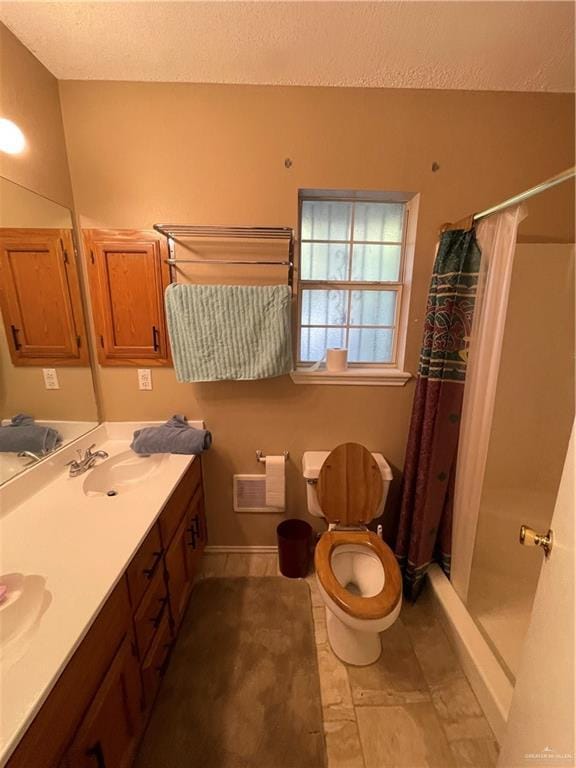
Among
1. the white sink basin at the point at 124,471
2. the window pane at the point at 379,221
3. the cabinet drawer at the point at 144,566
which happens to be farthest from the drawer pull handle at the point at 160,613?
the window pane at the point at 379,221

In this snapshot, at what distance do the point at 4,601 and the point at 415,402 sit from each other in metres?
1.66

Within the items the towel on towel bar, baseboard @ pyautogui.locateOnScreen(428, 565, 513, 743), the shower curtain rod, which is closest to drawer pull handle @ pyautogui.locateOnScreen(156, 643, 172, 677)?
the towel on towel bar

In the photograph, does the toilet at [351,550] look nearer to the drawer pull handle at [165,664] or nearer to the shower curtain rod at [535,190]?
the drawer pull handle at [165,664]

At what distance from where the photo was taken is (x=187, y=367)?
1451mm

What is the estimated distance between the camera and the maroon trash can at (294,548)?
1653 millimetres

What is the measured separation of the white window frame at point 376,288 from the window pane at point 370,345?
0.15 ft

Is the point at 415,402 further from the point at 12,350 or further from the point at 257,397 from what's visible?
the point at 12,350

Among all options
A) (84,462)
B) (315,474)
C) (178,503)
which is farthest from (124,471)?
(315,474)

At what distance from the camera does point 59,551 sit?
2.91 ft

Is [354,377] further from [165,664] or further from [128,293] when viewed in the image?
[165,664]

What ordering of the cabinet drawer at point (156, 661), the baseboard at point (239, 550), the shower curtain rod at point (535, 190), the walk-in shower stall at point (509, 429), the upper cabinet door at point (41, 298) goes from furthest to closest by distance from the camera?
the baseboard at point (239, 550) < the walk-in shower stall at point (509, 429) < the upper cabinet door at point (41, 298) < the cabinet drawer at point (156, 661) < the shower curtain rod at point (535, 190)

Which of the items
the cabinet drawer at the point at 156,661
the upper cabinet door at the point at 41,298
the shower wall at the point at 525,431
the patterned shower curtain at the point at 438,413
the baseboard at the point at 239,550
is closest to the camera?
the cabinet drawer at the point at 156,661

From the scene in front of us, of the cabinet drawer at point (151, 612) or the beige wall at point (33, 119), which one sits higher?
the beige wall at point (33, 119)

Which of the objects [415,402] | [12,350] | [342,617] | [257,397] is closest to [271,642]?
[342,617]
